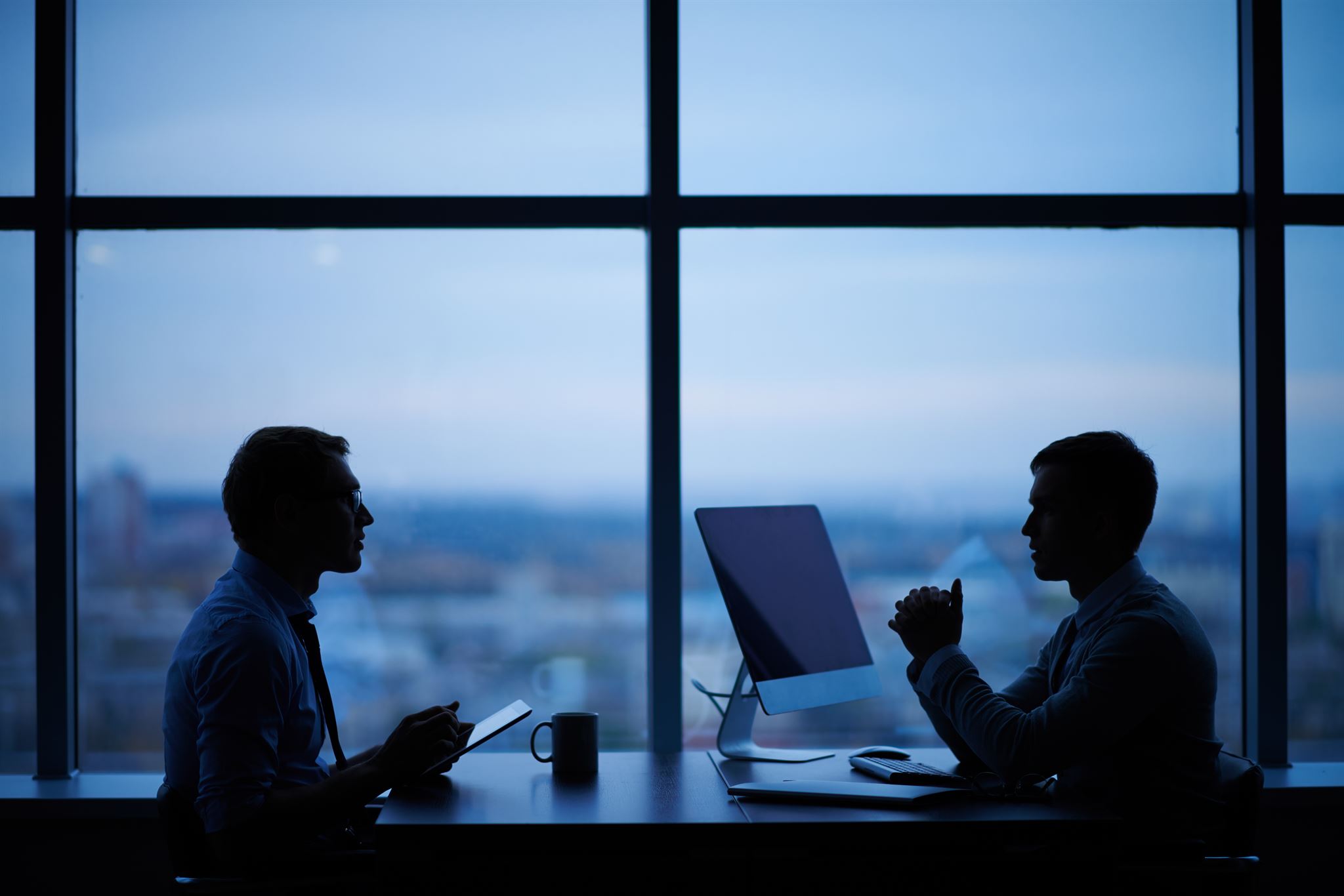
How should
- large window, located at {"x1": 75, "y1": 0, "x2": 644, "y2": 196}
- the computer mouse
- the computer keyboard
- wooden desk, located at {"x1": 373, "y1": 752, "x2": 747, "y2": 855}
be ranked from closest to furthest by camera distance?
wooden desk, located at {"x1": 373, "y1": 752, "x2": 747, "y2": 855}, the computer keyboard, the computer mouse, large window, located at {"x1": 75, "y1": 0, "x2": 644, "y2": 196}

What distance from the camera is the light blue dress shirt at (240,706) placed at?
1634 millimetres

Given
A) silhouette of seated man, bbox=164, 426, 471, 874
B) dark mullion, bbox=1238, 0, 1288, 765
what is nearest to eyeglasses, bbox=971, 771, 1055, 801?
silhouette of seated man, bbox=164, 426, 471, 874

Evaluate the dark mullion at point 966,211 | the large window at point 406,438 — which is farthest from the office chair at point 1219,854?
the dark mullion at point 966,211

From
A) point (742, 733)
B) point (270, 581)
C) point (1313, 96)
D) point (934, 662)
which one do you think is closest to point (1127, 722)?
point (934, 662)

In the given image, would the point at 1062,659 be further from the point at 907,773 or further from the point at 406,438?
the point at 406,438

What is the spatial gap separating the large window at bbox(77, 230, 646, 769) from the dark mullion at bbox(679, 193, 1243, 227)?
0.32 m

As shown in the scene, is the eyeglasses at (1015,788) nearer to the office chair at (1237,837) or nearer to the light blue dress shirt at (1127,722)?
the light blue dress shirt at (1127,722)

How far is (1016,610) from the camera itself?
3096 millimetres

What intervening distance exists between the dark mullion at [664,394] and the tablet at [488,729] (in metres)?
0.86

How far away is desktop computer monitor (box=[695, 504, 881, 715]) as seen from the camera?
6.71 ft

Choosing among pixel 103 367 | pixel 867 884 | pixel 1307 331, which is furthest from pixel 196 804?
pixel 1307 331

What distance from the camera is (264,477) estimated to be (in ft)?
6.24

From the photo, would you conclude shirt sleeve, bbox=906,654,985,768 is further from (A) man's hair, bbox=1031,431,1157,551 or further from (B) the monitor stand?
(A) man's hair, bbox=1031,431,1157,551

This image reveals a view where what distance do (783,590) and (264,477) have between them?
1.07 meters
